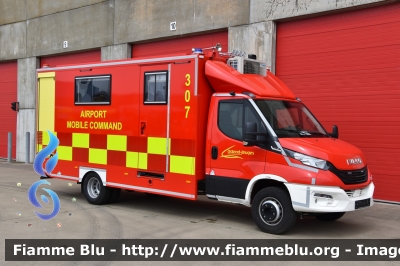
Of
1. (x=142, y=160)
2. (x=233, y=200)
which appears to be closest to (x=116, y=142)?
(x=142, y=160)

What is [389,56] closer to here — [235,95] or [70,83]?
[235,95]

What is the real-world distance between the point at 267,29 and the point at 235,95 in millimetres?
4939

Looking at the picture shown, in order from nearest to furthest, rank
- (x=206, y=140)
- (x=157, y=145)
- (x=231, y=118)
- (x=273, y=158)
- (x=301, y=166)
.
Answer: (x=301, y=166) < (x=273, y=158) < (x=231, y=118) < (x=206, y=140) < (x=157, y=145)

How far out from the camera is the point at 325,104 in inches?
448

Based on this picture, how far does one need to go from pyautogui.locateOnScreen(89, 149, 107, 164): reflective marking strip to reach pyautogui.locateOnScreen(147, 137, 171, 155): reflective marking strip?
1325 mm

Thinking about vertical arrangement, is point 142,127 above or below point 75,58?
below

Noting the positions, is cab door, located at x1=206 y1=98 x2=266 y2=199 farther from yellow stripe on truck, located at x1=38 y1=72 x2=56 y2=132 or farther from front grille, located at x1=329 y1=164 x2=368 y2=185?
yellow stripe on truck, located at x1=38 y1=72 x2=56 y2=132

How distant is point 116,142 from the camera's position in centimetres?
953

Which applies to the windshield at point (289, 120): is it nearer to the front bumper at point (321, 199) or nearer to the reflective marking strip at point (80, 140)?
the front bumper at point (321, 199)

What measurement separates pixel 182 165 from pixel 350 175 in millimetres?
2956

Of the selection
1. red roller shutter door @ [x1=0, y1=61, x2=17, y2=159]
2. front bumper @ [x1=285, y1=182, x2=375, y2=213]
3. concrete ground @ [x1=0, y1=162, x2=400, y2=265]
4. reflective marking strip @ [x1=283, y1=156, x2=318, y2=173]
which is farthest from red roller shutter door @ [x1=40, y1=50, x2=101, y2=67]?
front bumper @ [x1=285, y1=182, x2=375, y2=213]

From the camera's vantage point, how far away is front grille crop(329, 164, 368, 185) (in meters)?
7.00

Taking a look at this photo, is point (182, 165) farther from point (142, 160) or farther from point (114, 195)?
point (114, 195)
